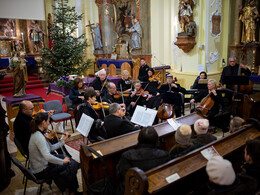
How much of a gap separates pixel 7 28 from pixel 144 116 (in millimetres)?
13262

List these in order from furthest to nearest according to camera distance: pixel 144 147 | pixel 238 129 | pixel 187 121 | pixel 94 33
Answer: pixel 94 33 < pixel 187 121 < pixel 238 129 < pixel 144 147

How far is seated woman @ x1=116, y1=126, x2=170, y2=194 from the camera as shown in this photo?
2363 mm

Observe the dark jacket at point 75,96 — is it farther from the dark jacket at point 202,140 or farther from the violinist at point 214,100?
the dark jacket at point 202,140

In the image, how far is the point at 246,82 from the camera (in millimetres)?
5422

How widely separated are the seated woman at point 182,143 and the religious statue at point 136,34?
929cm

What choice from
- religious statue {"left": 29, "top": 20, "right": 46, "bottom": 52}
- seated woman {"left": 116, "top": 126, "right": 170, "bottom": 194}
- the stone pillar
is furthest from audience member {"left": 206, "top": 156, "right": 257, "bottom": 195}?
religious statue {"left": 29, "top": 20, "right": 46, "bottom": 52}

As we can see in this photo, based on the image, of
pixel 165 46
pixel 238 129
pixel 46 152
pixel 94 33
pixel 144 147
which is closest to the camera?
pixel 144 147

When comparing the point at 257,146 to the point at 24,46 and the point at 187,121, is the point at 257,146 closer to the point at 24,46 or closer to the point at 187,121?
the point at 187,121

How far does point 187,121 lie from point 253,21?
6.11 metres

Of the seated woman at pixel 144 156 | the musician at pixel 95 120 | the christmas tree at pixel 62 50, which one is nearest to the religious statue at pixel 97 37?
the christmas tree at pixel 62 50

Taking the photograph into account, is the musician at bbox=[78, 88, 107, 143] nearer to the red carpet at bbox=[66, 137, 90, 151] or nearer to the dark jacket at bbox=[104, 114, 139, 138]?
the dark jacket at bbox=[104, 114, 139, 138]

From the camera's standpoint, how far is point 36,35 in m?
14.3

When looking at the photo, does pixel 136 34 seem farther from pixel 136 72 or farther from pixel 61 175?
pixel 61 175

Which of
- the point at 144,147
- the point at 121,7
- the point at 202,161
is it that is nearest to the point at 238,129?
the point at 202,161
